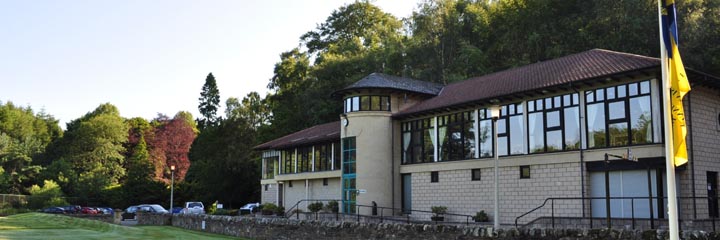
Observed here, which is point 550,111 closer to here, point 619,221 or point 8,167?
point 619,221

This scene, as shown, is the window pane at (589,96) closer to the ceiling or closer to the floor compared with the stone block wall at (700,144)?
closer to the ceiling

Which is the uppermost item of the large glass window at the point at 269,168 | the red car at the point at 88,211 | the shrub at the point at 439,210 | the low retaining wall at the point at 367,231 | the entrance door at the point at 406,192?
the large glass window at the point at 269,168

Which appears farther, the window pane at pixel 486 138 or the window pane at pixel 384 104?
the window pane at pixel 384 104

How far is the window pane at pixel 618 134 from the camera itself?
2189 cm

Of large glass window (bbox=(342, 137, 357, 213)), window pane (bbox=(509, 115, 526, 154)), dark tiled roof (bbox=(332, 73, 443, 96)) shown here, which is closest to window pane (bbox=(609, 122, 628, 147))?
window pane (bbox=(509, 115, 526, 154))

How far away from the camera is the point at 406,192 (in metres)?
32.2

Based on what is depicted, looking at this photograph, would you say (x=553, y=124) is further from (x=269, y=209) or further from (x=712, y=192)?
(x=269, y=209)

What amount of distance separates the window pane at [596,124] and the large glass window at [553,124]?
49cm

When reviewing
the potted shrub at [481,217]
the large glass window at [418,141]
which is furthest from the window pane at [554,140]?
the large glass window at [418,141]

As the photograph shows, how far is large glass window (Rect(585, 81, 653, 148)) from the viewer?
2134 centimetres

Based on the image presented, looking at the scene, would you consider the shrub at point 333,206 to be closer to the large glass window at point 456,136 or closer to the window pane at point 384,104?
the window pane at point 384,104

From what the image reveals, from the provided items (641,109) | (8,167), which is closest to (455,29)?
(641,109)

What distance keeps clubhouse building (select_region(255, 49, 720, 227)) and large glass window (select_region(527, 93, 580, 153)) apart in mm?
43

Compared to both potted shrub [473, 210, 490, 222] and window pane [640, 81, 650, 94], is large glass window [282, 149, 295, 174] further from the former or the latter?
window pane [640, 81, 650, 94]
